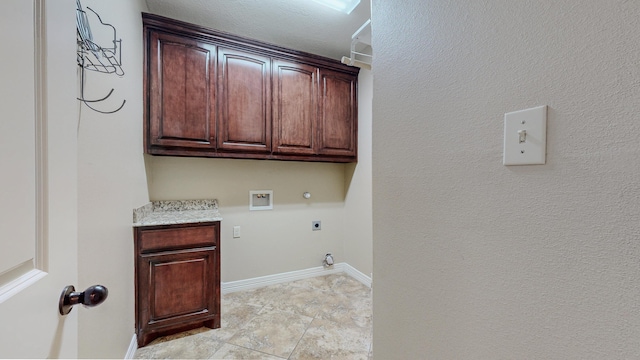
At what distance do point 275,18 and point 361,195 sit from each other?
6.10 feet

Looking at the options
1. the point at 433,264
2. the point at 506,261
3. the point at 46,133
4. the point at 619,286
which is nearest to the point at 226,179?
the point at 46,133

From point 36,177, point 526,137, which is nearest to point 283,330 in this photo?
point 36,177

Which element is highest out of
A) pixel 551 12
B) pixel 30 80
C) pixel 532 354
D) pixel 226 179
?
pixel 551 12

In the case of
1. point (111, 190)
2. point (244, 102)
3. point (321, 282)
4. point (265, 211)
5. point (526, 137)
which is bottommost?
point (321, 282)

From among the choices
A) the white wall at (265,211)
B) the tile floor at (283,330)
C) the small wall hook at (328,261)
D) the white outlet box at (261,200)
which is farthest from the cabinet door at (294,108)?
the tile floor at (283,330)

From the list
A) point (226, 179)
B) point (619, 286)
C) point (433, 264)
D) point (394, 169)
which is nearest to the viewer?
point (619, 286)

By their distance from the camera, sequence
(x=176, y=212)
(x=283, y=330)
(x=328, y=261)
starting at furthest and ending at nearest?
(x=328, y=261) → (x=176, y=212) → (x=283, y=330)

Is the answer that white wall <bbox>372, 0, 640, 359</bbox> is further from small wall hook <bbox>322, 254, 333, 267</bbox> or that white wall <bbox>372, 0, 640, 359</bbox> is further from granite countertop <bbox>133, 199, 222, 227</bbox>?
small wall hook <bbox>322, 254, 333, 267</bbox>

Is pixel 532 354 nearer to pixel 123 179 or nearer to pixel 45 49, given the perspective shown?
pixel 45 49

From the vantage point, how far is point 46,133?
48 centimetres

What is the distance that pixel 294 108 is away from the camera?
2311mm

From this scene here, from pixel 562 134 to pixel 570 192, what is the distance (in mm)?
108

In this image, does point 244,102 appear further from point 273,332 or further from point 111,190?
point 273,332

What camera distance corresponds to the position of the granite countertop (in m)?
1.64
